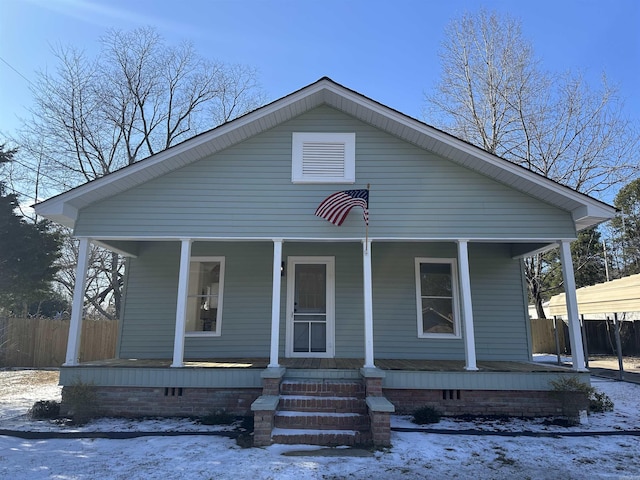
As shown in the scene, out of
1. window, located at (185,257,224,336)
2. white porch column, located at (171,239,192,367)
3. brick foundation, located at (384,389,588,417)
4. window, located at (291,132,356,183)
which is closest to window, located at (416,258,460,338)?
brick foundation, located at (384,389,588,417)

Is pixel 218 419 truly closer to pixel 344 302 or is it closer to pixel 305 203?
pixel 344 302

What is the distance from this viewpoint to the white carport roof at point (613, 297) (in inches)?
454

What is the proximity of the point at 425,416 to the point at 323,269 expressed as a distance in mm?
3595

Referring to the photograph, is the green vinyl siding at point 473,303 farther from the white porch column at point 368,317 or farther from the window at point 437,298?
the white porch column at point 368,317

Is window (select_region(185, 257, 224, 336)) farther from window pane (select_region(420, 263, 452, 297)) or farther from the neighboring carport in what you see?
the neighboring carport

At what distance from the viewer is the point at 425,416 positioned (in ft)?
21.0

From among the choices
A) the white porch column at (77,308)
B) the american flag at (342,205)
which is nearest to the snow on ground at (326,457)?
the white porch column at (77,308)

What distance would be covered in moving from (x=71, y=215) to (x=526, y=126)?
1871 cm

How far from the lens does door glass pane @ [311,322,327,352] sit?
8477 millimetres

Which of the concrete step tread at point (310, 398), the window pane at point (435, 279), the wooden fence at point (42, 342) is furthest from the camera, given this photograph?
the wooden fence at point (42, 342)

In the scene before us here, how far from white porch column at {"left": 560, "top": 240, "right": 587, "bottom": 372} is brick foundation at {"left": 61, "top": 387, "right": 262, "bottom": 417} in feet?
17.8

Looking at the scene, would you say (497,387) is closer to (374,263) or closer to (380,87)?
(374,263)

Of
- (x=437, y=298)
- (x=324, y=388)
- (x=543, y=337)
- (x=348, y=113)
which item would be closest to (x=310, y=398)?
(x=324, y=388)

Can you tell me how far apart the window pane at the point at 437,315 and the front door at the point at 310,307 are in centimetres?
204
